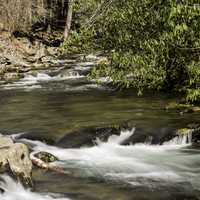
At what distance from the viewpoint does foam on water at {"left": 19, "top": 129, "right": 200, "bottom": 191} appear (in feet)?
41.9

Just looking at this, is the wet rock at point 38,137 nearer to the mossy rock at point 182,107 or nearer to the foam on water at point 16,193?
the foam on water at point 16,193

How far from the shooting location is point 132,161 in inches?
557

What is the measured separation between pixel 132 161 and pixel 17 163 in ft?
11.9

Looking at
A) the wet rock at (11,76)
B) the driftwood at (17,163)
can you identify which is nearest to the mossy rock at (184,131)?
the driftwood at (17,163)

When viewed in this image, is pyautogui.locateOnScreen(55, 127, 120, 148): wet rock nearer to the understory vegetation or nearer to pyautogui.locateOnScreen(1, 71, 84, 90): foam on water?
the understory vegetation

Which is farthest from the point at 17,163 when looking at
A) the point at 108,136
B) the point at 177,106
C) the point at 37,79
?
the point at 37,79

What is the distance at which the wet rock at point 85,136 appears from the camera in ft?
50.4

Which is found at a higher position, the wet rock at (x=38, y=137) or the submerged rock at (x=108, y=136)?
the submerged rock at (x=108, y=136)

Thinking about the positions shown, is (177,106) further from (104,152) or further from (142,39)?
(104,152)

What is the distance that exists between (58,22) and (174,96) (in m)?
33.0

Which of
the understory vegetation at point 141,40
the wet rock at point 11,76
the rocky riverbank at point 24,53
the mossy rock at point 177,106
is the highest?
the understory vegetation at point 141,40

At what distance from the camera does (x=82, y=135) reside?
52.5 ft

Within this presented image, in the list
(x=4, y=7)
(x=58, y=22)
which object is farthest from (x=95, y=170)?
(x=58, y=22)

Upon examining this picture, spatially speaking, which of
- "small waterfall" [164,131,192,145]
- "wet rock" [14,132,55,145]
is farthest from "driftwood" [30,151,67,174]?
"small waterfall" [164,131,192,145]
